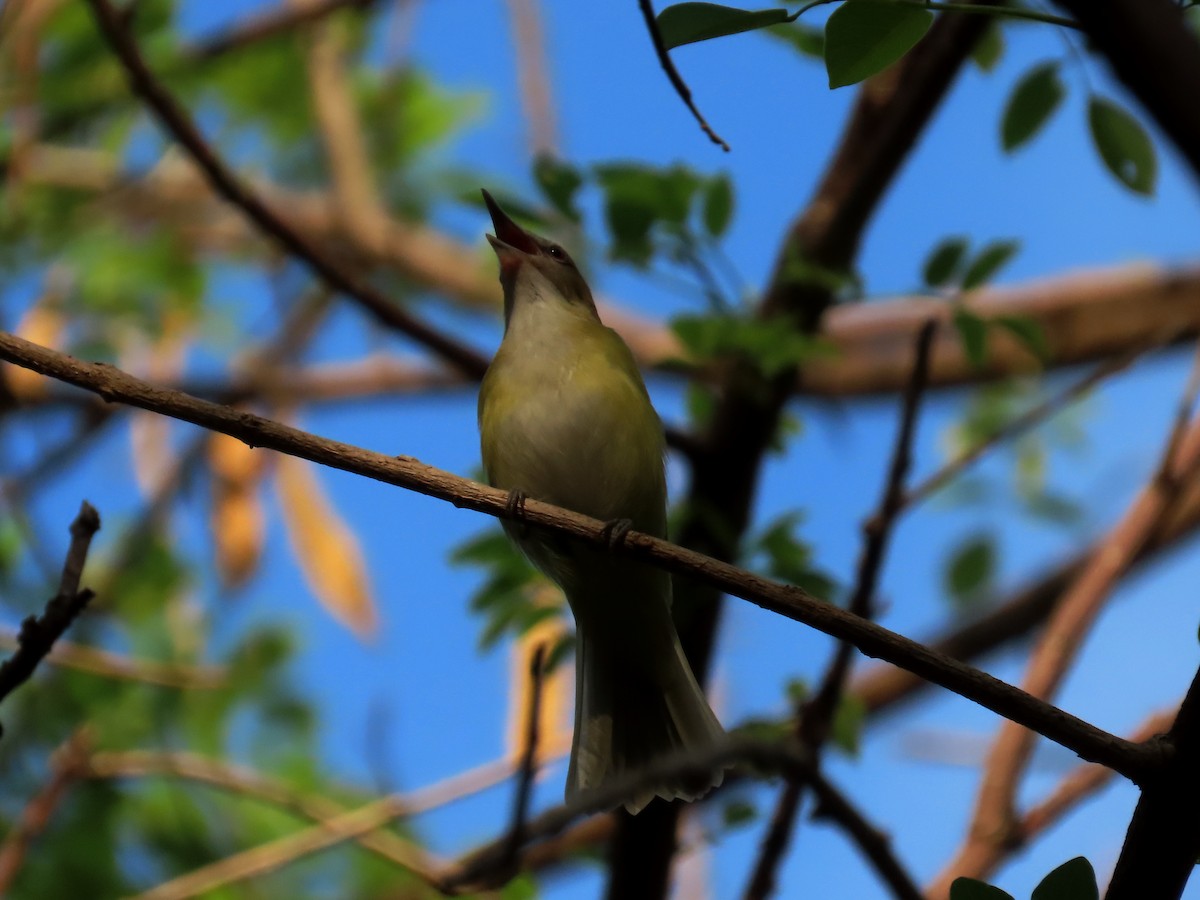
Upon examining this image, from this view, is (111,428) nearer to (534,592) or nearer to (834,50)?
(534,592)

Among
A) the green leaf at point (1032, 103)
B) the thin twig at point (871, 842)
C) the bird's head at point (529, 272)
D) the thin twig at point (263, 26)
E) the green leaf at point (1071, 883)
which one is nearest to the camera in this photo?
the green leaf at point (1071, 883)

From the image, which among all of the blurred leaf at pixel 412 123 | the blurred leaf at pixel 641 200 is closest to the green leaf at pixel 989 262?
the blurred leaf at pixel 641 200

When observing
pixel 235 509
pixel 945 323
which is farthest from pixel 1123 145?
pixel 235 509

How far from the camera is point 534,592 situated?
4348 mm

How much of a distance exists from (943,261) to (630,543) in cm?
202

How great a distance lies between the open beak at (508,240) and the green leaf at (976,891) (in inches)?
126

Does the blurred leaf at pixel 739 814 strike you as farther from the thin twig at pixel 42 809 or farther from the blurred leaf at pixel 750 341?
the thin twig at pixel 42 809

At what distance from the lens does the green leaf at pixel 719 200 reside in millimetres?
4188

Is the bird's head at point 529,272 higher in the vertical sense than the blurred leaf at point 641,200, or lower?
higher

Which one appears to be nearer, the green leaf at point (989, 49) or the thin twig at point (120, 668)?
the green leaf at point (989, 49)

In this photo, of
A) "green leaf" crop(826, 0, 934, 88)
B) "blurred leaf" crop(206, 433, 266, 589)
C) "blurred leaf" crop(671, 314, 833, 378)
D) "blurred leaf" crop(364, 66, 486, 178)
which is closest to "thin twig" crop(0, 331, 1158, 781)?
"green leaf" crop(826, 0, 934, 88)

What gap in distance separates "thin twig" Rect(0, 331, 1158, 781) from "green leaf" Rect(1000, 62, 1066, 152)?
1.54 meters

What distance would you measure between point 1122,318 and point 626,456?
15.7ft

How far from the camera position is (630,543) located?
263cm
